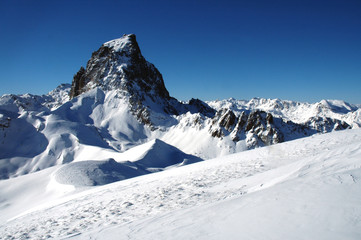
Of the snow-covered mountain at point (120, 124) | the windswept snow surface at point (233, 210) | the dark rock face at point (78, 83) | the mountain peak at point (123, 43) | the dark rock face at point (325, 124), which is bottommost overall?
the dark rock face at point (325, 124)

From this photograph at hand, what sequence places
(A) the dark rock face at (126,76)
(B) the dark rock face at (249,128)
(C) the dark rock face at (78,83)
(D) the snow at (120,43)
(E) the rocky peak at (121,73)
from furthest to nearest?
(D) the snow at (120,43) < (C) the dark rock face at (78,83) < (E) the rocky peak at (121,73) < (A) the dark rock face at (126,76) < (B) the dark rock face at (249,128)

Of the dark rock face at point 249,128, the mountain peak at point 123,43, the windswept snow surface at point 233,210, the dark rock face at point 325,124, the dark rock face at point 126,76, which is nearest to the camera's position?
the windswept snow surface at point 233,210

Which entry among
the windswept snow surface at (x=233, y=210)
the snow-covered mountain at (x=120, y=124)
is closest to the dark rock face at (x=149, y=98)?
the snow-covered mountain at (x=120, y=124)

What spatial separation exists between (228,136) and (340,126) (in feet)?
260

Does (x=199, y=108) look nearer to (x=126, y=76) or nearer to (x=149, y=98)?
(x=149, y=98)

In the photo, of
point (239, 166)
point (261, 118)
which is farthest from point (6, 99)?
point (239, 166)

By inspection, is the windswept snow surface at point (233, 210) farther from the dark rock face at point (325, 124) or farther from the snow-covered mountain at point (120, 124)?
the dark rock face at point (325, 124)

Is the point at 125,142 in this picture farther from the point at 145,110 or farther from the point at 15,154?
the point at 15,154

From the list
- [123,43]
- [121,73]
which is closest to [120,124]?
[121,73]

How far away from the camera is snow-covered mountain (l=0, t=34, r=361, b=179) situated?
58.8 m

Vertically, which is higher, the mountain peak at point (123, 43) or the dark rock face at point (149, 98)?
the mountain peak at point (123, 43)

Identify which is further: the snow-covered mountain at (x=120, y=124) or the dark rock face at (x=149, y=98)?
the dark rock face at (x=149, y=98)

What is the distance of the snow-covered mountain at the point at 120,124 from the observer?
58781 mm

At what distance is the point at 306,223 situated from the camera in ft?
15.1
